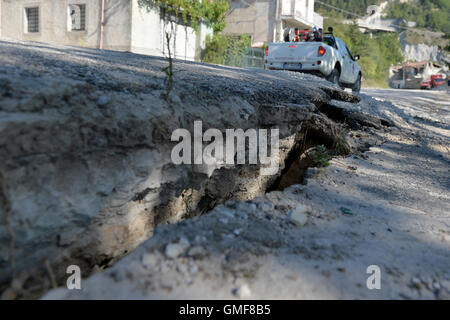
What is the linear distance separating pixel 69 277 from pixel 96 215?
331 millimetres

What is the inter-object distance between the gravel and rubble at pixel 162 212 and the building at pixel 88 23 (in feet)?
32.3

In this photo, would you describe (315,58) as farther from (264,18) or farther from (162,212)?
(264,18)

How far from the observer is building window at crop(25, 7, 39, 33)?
510 inches

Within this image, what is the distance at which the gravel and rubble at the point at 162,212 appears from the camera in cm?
151

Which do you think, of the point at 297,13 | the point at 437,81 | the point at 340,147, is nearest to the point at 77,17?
the point at 340,147

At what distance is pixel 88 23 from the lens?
1207 cm

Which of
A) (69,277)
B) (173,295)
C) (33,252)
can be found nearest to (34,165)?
(33,252)

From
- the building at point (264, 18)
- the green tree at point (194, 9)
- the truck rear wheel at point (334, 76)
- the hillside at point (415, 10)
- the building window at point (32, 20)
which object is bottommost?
the truck rear wheel at point (334, 76)

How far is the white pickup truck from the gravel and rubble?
606 centimetres

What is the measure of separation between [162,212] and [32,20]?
13923mm

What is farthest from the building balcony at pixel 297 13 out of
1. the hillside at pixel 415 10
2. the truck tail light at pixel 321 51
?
the hillside at pixel 415 10

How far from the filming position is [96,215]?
6.12ft

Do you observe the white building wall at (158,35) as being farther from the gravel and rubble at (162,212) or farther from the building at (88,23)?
the gravel and rubble at (162,212)
